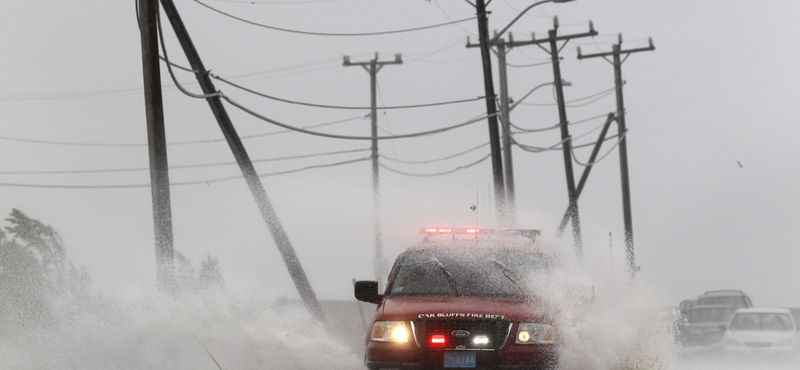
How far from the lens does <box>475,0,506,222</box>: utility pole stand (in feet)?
90.4

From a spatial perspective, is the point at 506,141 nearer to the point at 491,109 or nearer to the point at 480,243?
the point at 491,109

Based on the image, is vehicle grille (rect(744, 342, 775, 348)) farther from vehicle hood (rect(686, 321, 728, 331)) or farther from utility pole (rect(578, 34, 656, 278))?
utility pole (rect(578, 34, 656, 278))

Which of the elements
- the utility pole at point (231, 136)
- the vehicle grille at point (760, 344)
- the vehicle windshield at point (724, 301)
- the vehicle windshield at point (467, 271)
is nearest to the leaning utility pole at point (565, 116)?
the vehicle windshield at point (724, 301)

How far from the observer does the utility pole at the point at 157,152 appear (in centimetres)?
1659

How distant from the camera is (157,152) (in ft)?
55.3

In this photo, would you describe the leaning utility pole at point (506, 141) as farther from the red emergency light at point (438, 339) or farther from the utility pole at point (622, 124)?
the red emergency light at point (438, 339)

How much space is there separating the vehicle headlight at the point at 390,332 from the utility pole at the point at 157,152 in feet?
20.6

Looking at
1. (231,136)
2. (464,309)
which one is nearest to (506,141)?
(231,136)

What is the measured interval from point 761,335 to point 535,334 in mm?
15056

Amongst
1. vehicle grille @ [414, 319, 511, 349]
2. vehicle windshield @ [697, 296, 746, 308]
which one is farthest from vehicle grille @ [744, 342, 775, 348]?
vehicle grille @ [414, 319, 511, 349]

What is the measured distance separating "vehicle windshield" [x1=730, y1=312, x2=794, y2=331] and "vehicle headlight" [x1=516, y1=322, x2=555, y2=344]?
1524cm

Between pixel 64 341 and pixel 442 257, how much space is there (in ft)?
16.4

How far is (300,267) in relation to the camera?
2253cm

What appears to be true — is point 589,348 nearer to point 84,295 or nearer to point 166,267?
point 166,267
